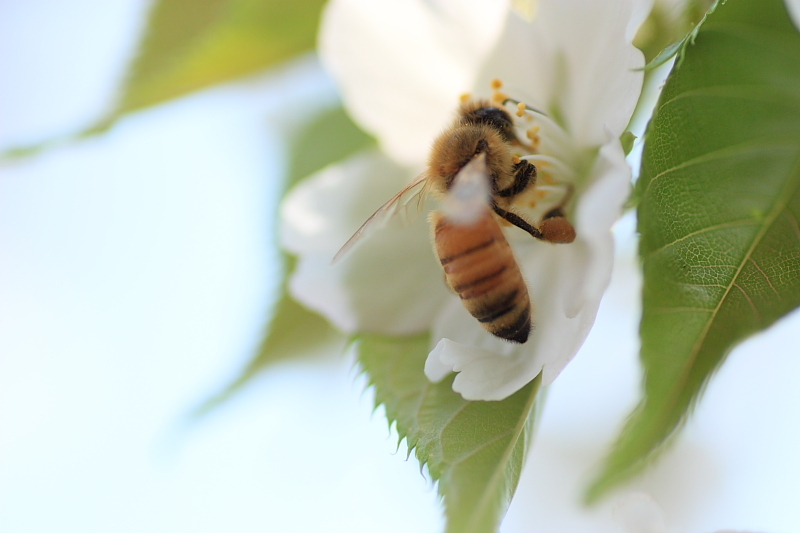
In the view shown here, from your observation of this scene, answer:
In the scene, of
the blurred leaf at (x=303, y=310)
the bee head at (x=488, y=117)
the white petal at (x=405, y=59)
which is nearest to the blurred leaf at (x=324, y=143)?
the blurred leaf at (x=303, y=310)

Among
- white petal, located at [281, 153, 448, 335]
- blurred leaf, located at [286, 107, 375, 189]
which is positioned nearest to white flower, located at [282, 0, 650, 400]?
white petal, located at [281, 153, 448, 335]

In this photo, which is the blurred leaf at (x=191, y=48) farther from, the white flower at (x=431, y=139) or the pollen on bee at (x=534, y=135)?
the pollen on bee at (x=534, y=135)

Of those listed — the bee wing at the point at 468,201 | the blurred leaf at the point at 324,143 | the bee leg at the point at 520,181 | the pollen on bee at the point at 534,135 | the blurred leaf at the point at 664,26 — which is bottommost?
the blurred leaf at the point at 324,143

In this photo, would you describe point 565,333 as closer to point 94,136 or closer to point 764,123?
point 764,123

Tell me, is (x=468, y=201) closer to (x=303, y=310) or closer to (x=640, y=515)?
(x=640, y=515)

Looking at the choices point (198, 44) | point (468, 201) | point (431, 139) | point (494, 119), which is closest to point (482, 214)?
point (468, 201)

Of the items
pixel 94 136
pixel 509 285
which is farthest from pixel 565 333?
pixel 94 136
